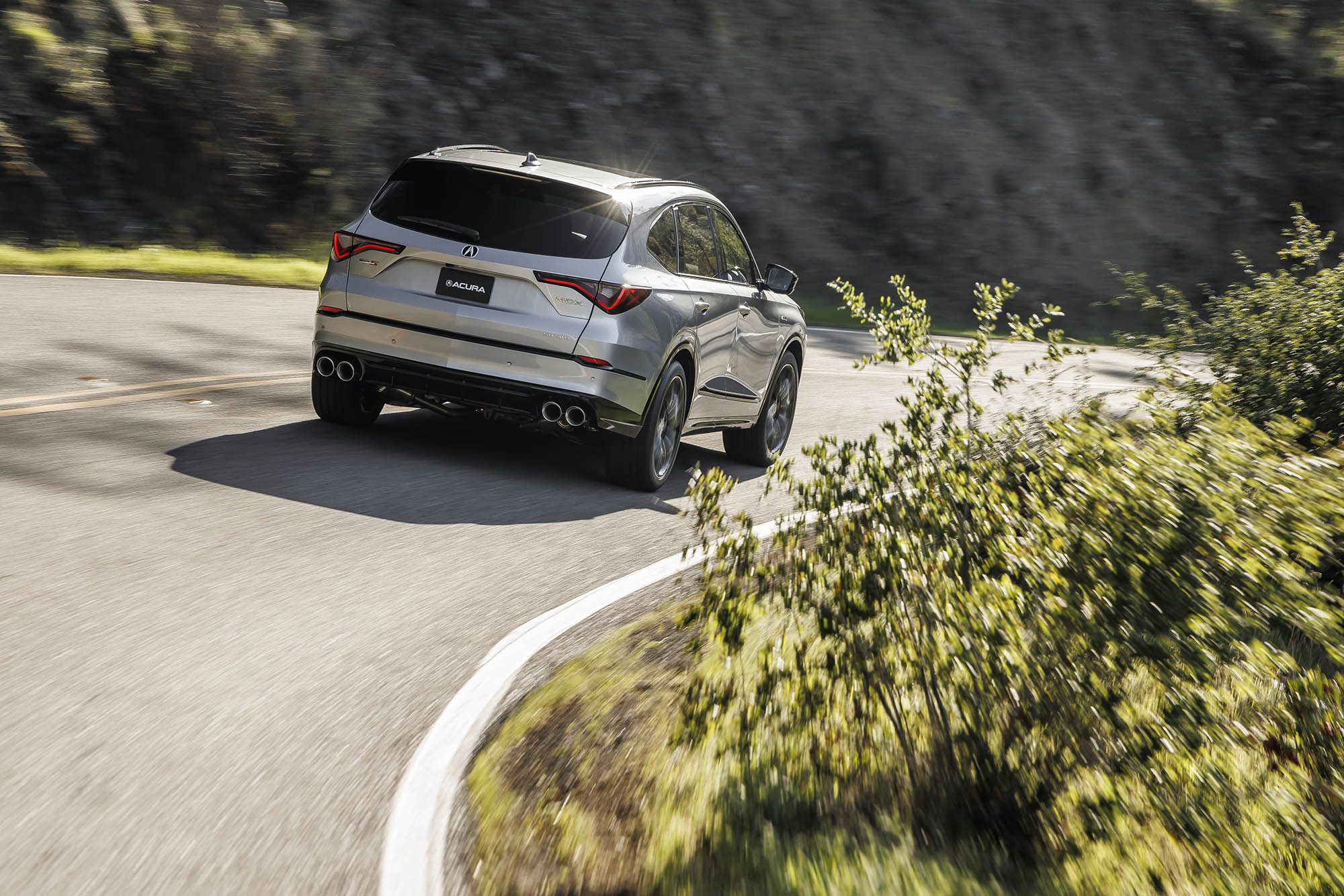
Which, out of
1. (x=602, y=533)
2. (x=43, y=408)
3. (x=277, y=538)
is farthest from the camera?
(x=43, y=408)

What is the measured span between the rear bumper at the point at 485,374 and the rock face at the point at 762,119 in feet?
44.9

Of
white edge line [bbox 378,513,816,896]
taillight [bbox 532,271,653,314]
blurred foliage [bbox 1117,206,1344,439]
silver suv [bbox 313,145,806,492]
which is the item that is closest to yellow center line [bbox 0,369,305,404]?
silver suv [bbox 313,145,806,492]

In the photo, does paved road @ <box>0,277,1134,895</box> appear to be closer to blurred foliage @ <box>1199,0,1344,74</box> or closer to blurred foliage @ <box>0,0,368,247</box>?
blurred foliage @ <box>0,0,368,247</box>

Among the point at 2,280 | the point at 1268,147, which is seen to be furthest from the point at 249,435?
the point at 1268,147

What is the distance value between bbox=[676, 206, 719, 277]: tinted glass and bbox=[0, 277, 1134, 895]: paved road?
4.75ft

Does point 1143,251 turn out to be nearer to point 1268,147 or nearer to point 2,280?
point 1268,147

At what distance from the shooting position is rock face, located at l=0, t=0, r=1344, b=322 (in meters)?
22.4

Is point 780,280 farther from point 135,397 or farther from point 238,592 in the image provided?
point 238,592

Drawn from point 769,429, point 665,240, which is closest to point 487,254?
point 665,240

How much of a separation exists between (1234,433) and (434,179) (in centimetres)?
519

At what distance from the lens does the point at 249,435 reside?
854cm

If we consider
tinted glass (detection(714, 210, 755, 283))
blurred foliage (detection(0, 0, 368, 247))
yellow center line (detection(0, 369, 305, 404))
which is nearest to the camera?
yellow center line (detection(0, 369, 305, 404))

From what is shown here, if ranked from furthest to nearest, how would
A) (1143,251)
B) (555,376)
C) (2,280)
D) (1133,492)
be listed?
(1143,251) < (2,280) < (555,376) < (1133,492)

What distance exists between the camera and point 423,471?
26.9 feet
